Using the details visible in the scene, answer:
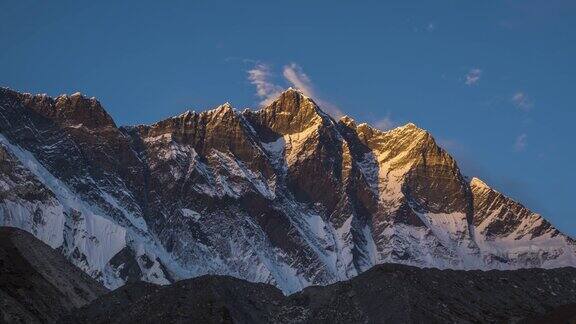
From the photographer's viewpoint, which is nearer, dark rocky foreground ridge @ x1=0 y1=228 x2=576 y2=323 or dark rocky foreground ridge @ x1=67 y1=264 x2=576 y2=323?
dark rocky foreground ridge @ x1=0 y1=228 x2=576 y2=323

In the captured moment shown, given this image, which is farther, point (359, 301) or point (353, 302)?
point (353, 302)

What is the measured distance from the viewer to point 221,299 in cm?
17450

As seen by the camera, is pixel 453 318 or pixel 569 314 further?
pixel 453 318

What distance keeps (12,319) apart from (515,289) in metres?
78.6

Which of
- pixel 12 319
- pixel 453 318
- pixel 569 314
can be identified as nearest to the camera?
pixel 569 314

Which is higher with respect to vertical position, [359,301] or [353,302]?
[359,301]

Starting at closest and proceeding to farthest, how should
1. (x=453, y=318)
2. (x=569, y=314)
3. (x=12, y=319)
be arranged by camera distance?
(x=569, y=314), (x=453, y=318), (x=12, y=319)

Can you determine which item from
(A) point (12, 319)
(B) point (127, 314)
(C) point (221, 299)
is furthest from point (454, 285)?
(A) point (12, 319)

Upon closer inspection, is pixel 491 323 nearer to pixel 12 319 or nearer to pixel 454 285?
pixel 454 285

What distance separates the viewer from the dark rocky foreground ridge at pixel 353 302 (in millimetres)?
168750

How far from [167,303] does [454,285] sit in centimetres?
4533

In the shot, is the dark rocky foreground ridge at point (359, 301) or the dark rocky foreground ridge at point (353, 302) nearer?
the dark rocky foreground ridge at point (353, 302)

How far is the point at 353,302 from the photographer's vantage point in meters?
176

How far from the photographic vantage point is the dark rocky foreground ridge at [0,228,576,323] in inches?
6644
